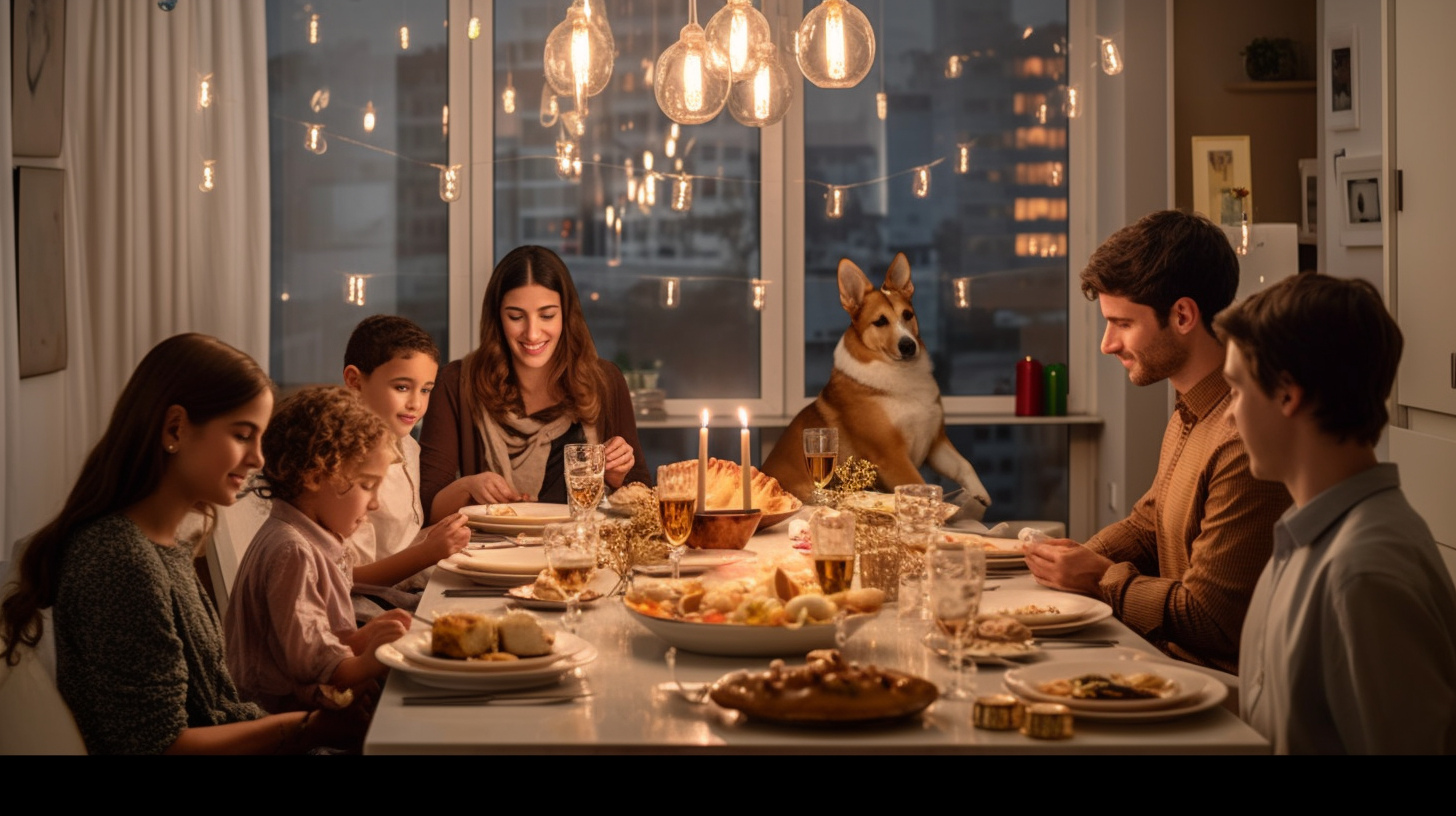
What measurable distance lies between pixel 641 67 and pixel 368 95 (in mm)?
973

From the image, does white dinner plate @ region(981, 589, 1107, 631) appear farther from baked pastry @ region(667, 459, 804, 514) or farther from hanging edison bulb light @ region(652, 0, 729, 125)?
hanging edison bulb light @ region(652, 0, 729, 125)

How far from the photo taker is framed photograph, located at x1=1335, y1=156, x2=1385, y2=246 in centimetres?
395

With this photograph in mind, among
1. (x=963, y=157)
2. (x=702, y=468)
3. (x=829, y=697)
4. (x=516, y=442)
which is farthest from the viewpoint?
(x=963, y=157)

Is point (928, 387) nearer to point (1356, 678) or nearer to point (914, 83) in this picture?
point (914, 83)

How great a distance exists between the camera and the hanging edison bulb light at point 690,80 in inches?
101

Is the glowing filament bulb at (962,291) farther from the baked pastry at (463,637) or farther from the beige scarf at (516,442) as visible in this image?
the baked pastry at (463,637)

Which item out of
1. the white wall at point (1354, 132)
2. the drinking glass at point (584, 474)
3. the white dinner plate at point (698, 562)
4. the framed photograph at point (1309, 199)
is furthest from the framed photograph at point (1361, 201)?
the drinking glass at point (584, 474)

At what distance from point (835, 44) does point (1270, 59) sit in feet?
9.92

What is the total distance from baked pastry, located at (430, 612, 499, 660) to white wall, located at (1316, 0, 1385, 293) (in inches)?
123

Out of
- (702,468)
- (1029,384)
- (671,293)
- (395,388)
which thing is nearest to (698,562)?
(702,468)

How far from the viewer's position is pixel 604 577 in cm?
235

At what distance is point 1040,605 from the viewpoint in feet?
6.71

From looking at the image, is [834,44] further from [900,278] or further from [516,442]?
[900,278]

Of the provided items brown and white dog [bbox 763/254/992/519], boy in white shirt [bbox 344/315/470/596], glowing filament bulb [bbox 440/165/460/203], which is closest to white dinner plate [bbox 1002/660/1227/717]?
boy in white shirt [bbox 344/315/470/596]
